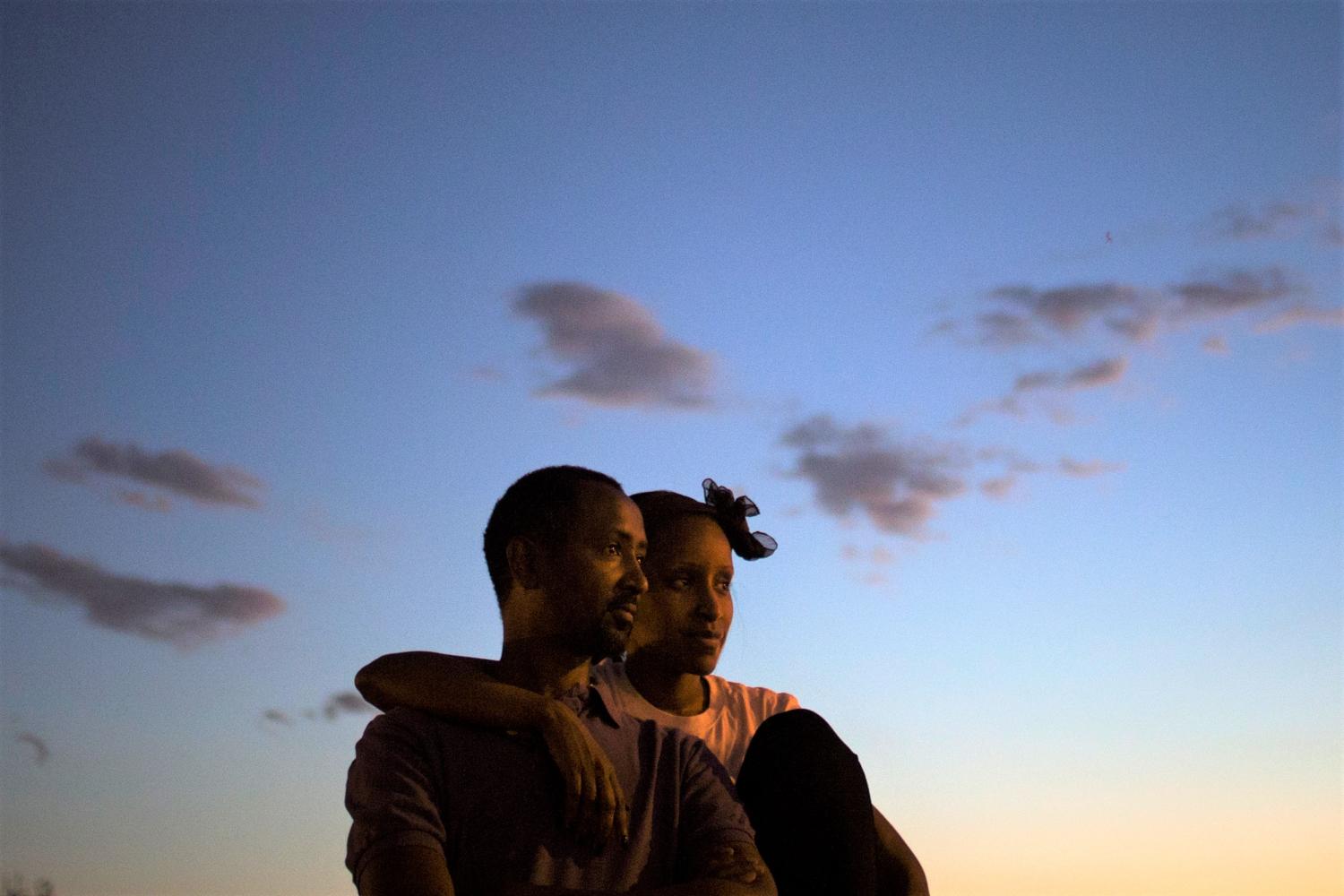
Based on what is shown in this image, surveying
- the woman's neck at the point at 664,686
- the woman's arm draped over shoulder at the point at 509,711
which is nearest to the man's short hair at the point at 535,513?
the woman's arm draped over shoulder at the point at 509,711

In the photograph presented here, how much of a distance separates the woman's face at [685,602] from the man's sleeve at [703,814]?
4.44 ft

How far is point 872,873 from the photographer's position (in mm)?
4668

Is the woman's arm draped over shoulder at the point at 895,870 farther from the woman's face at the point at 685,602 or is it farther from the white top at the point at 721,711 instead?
the woman's face at the point at 685,602

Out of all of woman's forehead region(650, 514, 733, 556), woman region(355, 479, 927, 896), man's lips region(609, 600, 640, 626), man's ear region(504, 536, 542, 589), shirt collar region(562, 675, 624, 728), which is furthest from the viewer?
woman's forehead region(650, 514, 733, 556)

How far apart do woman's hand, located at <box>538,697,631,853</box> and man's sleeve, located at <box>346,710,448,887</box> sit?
1.16 ft

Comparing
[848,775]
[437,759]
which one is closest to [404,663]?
[437,759]

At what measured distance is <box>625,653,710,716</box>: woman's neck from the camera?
234 inches

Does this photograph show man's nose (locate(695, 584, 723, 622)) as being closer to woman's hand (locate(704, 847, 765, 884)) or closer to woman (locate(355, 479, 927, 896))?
woman (locate(355, 479, 927, 896))

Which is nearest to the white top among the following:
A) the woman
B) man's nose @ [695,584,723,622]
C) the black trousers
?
the woman

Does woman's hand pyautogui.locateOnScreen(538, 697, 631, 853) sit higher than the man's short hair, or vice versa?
the man's short hair

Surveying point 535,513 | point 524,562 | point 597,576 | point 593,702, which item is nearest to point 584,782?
point 593,702

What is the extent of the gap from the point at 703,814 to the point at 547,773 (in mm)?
513

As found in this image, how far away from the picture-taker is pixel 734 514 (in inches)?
251

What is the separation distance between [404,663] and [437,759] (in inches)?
15.4
